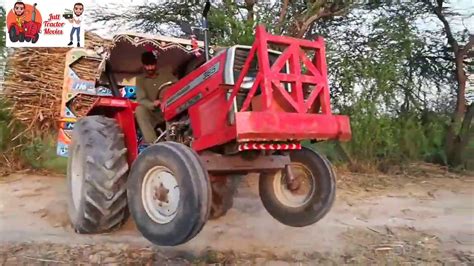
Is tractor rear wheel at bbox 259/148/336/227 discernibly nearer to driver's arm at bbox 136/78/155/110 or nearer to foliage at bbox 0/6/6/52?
driver's arm at bbox 136/78/155/110

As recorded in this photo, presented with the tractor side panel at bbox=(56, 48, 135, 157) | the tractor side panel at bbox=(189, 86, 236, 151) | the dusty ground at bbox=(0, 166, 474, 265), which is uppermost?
the tractor side panel at bbox=(56, 48, 135, 157)

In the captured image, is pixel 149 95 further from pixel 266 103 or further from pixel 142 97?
pixel 266 103

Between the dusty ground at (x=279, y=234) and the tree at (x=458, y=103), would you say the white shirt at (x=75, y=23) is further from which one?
the tree at (x=458, y=103)

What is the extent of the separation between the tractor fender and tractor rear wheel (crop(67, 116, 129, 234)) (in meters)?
0.12

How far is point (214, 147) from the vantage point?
4.23 meters

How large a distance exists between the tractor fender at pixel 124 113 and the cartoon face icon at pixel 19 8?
266cm

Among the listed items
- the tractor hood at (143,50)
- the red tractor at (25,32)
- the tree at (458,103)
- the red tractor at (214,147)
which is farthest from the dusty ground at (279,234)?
the red tractor at (25,32)

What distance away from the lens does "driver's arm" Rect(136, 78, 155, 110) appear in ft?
16.1

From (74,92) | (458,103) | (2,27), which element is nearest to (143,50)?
(74,92)

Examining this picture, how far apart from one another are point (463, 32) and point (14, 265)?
7.49m

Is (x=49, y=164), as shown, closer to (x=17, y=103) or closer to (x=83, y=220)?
(x=17, y=103)

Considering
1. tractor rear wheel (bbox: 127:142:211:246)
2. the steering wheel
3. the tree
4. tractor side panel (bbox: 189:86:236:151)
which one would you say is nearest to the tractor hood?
the steering wheel

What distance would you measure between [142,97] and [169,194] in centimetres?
140

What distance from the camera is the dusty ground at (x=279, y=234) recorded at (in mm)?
4203
